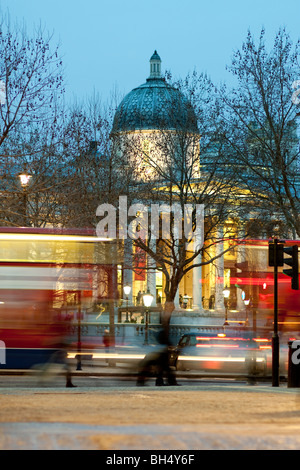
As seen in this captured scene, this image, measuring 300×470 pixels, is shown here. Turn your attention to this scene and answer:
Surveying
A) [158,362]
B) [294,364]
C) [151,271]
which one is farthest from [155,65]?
[158,362]

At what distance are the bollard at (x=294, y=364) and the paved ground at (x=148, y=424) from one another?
732cm

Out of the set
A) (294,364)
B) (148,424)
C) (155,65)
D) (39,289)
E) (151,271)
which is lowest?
(294,364)

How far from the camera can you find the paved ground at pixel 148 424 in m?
6.71

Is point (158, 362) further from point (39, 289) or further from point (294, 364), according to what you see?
point (39, 289)

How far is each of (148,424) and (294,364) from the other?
1180 cm

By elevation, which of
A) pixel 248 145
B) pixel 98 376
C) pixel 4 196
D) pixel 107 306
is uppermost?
pixel 248 145

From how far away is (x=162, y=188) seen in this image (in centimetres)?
4231

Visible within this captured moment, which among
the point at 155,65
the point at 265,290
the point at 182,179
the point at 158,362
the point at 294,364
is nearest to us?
the point at 158,362

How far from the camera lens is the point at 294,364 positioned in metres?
19.3

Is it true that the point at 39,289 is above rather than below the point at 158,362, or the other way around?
above

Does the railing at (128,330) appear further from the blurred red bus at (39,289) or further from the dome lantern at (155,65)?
the dome lantern at (155,65)

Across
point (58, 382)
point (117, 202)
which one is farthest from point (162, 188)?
point (58, 382)

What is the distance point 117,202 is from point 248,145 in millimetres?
10216
